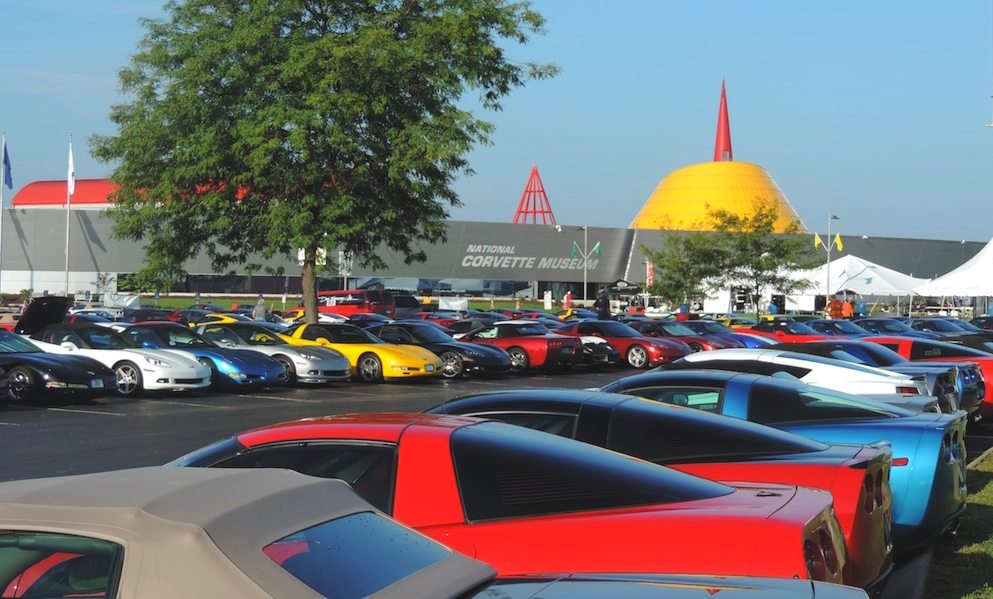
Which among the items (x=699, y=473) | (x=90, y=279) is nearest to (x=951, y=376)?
(x=699, y=473)

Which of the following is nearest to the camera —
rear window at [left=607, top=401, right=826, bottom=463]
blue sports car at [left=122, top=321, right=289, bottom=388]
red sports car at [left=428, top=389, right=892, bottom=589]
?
red sports car at [left=428, top=389, right=892, bottom=589]

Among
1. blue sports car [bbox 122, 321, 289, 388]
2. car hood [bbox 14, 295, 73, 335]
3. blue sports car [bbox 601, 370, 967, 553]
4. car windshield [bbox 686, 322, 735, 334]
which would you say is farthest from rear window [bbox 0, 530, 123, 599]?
car windshield [bbox 686, 322, 735, 334]

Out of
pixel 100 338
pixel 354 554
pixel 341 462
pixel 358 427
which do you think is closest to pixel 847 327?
pixel 100 338

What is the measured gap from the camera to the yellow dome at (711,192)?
132500 millimetres

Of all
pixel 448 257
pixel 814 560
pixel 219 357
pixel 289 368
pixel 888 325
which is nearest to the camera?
pixel 814 560

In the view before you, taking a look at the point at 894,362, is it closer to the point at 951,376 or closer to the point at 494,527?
the point at 951,376

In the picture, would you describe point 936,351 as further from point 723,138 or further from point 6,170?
point 723,138

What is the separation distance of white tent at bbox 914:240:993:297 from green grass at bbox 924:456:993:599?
29.7 metres

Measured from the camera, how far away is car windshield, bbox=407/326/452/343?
26.4 meters

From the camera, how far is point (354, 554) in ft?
9.80

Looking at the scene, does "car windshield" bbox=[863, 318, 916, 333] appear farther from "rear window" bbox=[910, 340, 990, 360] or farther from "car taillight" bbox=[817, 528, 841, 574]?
"car taillight" bbox=[817, 528, 841, 574]

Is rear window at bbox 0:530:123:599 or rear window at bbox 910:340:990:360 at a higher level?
rear window at bbox 0:530:123:599

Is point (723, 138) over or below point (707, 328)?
over

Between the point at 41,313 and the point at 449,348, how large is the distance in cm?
914
